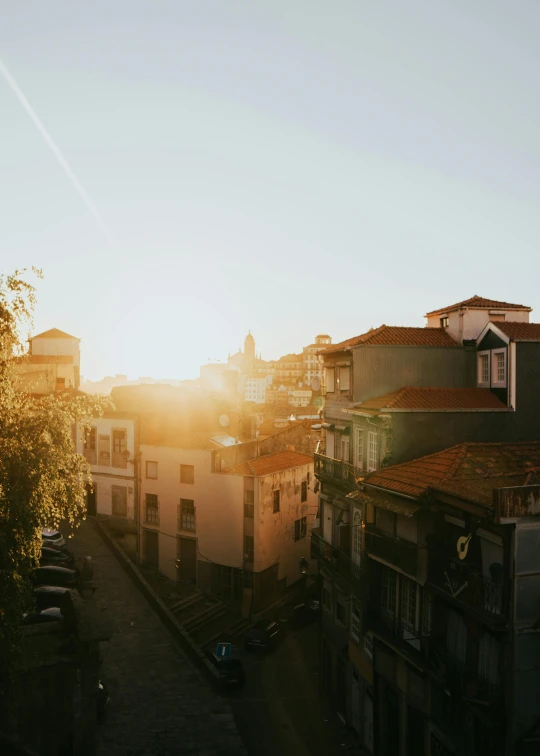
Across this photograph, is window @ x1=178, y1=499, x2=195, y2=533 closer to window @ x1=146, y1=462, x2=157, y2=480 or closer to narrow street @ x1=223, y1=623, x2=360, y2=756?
window @ x1=146, y1=462, x2=157, y2=480

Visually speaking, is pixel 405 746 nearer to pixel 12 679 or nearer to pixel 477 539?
pixel 477 539

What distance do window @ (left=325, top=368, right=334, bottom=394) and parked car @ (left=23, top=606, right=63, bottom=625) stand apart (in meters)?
15.3

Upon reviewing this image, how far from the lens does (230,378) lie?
111 metres

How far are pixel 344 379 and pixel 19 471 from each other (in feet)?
55.3

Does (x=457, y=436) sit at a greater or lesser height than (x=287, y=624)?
greater

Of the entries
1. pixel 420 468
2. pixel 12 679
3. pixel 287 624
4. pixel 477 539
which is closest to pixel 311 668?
pixel 287 624

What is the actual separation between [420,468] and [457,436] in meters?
3.18

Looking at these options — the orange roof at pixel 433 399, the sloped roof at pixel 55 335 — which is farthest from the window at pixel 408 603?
the sloped roof at pixel 55 335

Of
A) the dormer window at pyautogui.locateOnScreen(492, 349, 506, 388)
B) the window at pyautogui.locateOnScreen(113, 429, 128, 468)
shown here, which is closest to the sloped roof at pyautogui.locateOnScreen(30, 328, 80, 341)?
the window at pyautogui.locateOnScreen(113, 429, 128, 468)

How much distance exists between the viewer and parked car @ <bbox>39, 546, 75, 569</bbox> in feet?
100

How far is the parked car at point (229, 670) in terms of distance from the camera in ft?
96.4

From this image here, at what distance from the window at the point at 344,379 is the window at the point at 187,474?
1652cm

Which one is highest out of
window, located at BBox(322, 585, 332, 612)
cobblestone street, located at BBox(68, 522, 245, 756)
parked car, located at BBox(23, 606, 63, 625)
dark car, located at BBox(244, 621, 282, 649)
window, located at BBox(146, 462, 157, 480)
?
window, located at BBox(146, 462, 157, 480)

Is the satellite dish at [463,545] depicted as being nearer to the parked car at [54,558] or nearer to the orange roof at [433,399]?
the orange roof at [433,399]
